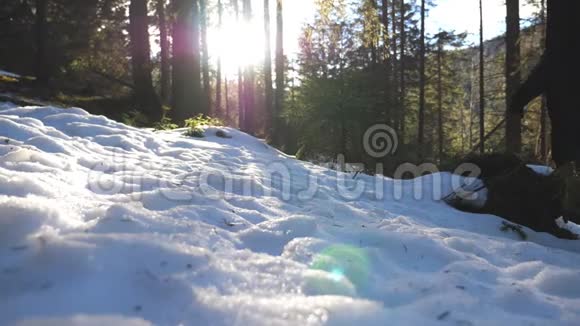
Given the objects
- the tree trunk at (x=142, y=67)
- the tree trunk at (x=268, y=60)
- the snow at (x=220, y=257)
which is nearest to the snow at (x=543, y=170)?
the snow at (x=220, y=257)

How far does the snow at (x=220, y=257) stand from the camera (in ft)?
4.13

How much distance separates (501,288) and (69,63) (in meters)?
17.3

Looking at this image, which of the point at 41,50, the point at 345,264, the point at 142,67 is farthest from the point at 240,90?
the point at 345,264

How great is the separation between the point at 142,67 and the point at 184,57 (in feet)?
6.68

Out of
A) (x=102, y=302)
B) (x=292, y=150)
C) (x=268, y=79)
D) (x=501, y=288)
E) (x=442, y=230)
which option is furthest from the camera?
(x=268, y=79)

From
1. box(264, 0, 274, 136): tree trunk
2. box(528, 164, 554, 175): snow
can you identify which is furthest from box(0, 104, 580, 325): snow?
box(264, 0, 274, 136): tree trunk

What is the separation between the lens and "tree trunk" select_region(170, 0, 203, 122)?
830 cm

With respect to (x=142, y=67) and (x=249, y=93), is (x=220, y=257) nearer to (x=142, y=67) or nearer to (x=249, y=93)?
(x=142, y=67)

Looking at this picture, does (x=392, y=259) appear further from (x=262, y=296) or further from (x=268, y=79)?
(x=268, y=79)

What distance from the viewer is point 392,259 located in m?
2.02

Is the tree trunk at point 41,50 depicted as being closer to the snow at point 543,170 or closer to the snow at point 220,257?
the snow at point 220,257

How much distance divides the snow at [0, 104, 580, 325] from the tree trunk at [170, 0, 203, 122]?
17.3 feet

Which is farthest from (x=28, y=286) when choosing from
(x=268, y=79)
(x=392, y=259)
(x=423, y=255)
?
(x=268, y=79)

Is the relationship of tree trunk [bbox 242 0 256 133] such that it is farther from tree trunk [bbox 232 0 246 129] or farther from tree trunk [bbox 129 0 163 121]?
tree trunk [bbox 129 0 163 121]
